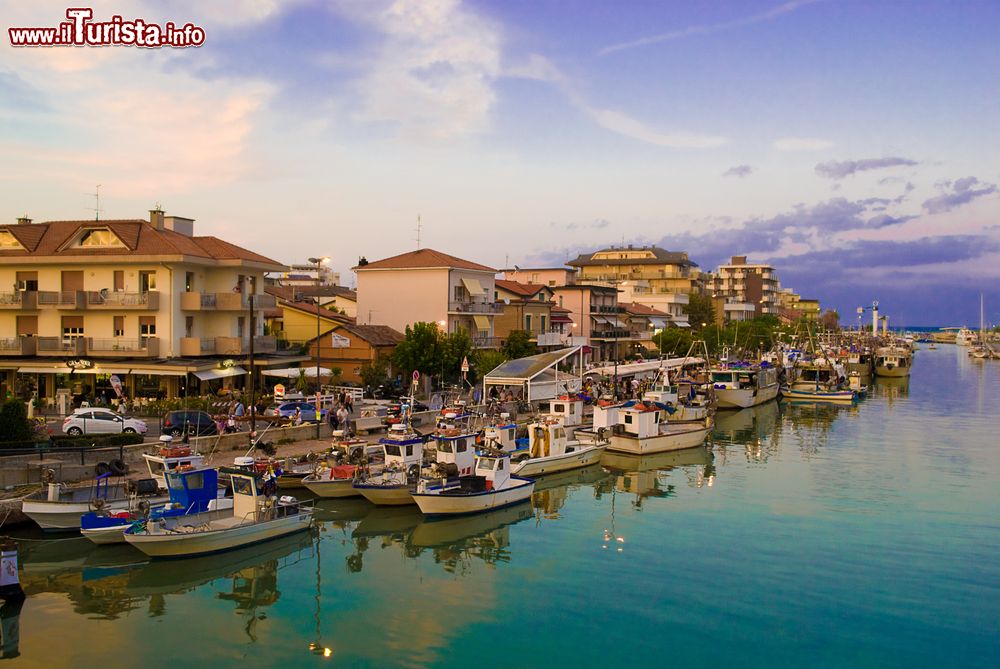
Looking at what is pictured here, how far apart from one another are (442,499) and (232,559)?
7066 millimetres

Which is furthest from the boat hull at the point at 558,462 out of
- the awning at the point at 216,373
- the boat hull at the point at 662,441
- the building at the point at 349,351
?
the building at the point at 349,351

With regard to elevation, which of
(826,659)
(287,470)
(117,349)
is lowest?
(826,659)

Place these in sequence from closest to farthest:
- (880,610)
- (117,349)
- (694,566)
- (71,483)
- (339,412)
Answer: (880,610), (694,566), (71,483), (339,412), (117,349)

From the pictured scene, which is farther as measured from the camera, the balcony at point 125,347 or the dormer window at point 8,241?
the dormer window at point 8,241

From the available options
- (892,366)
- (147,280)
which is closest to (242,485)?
(147,280)

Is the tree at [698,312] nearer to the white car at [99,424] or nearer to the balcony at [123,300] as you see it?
the balcony at [123,300]

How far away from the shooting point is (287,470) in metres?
30.0

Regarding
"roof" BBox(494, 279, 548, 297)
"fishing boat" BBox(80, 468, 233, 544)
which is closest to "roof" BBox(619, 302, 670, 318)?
"roof" BBox(494, 279, 548, 297)

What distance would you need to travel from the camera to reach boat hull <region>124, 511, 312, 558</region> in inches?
886

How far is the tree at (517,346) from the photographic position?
57.9 meters

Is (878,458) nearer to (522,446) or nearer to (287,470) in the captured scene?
(522,446)

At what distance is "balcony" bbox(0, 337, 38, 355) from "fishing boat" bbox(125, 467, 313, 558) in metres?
22.0

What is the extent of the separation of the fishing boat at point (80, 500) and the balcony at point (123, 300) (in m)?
16.8

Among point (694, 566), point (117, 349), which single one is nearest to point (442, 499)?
point (694, 566)
